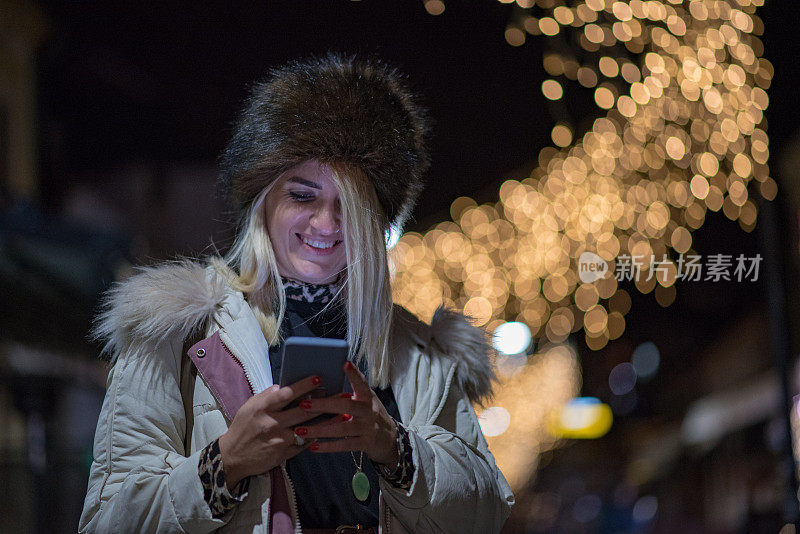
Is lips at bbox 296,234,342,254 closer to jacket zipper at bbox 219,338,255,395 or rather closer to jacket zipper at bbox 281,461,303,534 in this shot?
jacket zipper at bbox 219,338,255,395

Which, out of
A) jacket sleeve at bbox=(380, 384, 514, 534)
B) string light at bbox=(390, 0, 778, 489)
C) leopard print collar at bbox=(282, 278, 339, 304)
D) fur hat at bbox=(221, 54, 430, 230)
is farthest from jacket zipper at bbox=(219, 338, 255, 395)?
string light at bbox=(390, 0, 778, 489)

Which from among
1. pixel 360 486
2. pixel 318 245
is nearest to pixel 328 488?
pixel 360 486

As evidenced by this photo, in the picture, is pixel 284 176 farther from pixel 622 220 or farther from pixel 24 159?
pixel 622 220

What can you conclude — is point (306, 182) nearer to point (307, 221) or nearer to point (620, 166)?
point (307, 221)

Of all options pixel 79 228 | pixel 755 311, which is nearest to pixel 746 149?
pixel 79 228

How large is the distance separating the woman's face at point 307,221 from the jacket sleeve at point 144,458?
1.50ft

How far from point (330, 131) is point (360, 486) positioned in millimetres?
1065

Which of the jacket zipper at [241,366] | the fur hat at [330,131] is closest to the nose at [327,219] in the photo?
the fur hat at [330,131]

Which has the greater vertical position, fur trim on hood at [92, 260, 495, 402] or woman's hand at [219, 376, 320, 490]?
fur trim on hood at [92, 260, 495, 402]

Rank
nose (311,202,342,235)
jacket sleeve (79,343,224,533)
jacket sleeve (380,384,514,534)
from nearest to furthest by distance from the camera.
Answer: jacket sleeve (79,343,224,533), jacket sleeve (380,384,514,534), nose (311,202,342,235)

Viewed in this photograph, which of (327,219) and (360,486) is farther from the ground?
(327,219)

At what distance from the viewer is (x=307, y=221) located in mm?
2506

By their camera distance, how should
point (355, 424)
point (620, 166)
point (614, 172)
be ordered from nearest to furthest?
point (355, 424)
point (620, 166)
point (614, 172)

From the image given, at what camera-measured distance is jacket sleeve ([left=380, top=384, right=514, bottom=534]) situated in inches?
88.1
